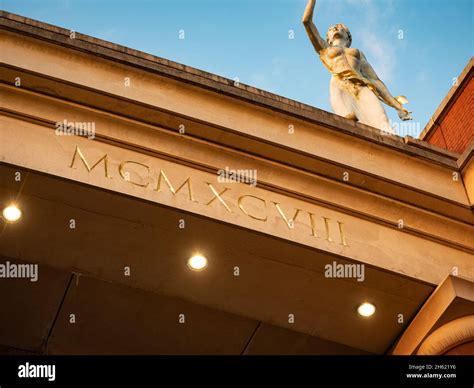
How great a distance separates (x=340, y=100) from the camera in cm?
1736

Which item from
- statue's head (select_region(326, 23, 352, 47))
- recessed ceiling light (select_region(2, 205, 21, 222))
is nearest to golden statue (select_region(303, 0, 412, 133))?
statue's head (select_region(326, 23, 352, 47))

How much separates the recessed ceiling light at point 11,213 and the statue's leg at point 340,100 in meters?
7.25

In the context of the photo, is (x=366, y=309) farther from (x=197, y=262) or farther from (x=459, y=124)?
(x=459, y=124)

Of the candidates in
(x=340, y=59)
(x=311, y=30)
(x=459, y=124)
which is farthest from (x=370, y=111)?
(x=311, y=30)

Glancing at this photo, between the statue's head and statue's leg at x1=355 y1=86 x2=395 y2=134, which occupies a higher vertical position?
the statue's head

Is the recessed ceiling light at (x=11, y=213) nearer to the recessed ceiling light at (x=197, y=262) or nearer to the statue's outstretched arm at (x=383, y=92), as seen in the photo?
the recessed ceiling light at (x=197, y=262)

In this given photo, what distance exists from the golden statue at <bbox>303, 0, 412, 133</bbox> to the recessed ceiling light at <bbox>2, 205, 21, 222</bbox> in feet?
23.6

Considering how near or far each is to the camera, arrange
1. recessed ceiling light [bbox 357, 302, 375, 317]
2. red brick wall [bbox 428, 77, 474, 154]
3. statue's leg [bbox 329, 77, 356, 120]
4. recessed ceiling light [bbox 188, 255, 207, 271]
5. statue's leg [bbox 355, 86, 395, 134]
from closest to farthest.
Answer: recessed ceiling light [bbox 188, 255, 207, 271], recessed ceiling light [bbox 357, 302, 375, 317], red brick wall [bbox 428, 77, 474, 154], statue's leg [bbox 355, 86, 395, 134], statue's leg [bbox 329, 77, 356, 120]

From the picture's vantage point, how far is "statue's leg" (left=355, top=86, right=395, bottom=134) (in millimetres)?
16703

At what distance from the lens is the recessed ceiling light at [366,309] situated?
42.6 ft

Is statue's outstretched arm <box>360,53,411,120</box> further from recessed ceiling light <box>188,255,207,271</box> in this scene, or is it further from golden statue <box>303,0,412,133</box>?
recessed ceiling light <box>188,255,207,271</box>

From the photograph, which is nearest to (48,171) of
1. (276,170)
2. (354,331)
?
(276,170)

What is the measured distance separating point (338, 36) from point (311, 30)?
2.24 feet

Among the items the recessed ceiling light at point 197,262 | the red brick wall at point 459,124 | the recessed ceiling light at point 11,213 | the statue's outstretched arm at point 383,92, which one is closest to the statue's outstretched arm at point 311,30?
the statue's outstretched arm at point 383,92
